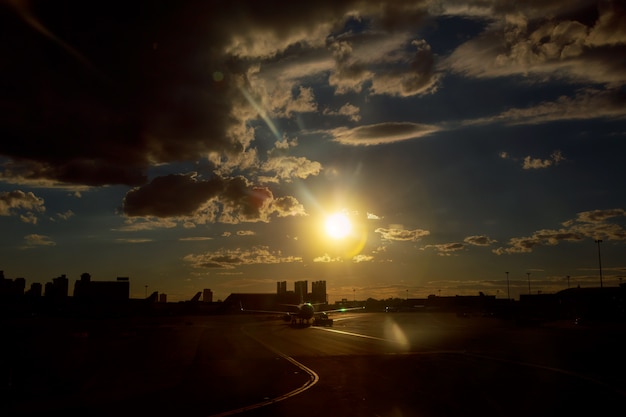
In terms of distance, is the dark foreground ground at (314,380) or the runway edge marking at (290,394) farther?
the dark foreground ground at (314,380)

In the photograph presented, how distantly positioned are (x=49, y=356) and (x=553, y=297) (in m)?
156

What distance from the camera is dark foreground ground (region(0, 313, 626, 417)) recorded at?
20.8m

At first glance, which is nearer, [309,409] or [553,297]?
[309,409]

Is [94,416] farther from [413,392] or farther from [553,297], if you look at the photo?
[553,297]

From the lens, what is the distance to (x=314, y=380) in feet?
95.4

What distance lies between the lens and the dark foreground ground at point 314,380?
2084 cm

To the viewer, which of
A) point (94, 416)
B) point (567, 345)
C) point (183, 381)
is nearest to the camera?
point (94, 416)

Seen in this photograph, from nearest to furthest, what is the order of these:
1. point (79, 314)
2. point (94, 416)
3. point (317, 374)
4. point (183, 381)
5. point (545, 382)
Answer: point (94, 416) → point (545, 382) → point (183, 381) → point (317, 374) → point (79, 314)

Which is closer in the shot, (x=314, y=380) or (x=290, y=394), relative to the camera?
(x=290, y=394)

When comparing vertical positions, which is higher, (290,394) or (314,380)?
(290,394)

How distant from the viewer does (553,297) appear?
16100cm

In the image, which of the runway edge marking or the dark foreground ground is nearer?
the runway edge marking

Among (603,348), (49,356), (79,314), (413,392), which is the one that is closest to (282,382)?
(413,392)

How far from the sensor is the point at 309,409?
20469 mm
